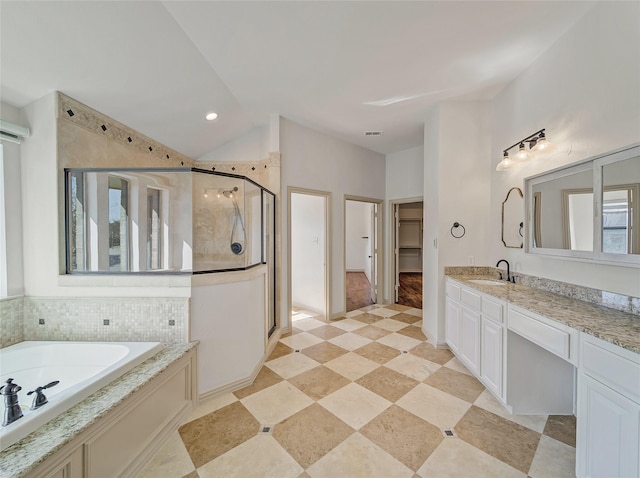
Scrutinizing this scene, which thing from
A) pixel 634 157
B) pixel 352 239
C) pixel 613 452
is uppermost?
pixel 634 157

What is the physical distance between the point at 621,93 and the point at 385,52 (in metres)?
1.64

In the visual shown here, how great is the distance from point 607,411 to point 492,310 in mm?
955

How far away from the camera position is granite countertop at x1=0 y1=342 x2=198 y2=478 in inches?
41.8

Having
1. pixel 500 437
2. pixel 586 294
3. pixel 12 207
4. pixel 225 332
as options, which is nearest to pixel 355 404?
pixel 500 437

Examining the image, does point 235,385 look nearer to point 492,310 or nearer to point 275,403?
point 275,403

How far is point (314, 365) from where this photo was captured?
9.04 ft

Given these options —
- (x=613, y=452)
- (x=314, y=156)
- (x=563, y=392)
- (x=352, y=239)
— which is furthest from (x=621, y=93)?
(x=352, y=239)

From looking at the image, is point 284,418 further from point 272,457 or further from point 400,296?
point 400,296

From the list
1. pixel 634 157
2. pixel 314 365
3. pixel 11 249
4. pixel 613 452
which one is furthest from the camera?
pixel 314 365

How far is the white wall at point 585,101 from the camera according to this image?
1.55 metres

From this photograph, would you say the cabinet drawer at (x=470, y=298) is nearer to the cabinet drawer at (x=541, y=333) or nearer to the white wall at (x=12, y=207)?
the cabinet drawer at (x=541, y=333)

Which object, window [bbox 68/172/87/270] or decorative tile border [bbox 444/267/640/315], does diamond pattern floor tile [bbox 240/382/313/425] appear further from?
decorative tile border [bbox 444/267/640/315]

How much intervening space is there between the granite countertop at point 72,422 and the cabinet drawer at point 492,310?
2621 mm

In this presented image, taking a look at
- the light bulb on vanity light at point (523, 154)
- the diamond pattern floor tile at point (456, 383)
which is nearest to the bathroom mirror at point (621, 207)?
the light bulb on vanity light at point (523, 154)
